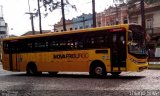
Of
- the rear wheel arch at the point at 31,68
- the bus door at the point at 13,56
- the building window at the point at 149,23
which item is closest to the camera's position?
the rear wheel arch at the point at 31,68

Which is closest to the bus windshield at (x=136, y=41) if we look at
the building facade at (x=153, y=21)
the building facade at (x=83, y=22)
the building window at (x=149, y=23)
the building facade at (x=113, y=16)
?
the building facade at (x=153, y=21)

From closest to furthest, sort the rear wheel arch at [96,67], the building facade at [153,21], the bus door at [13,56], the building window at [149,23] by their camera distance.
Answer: the rear wheel arch at [96,67]
the bus door at [13,56]
the building facade at [153,21]
the building window at [149,23]

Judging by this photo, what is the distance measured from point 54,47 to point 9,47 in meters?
5.88

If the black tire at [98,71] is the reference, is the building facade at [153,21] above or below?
above

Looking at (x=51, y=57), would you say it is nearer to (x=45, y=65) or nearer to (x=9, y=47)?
(x=45, y=65)

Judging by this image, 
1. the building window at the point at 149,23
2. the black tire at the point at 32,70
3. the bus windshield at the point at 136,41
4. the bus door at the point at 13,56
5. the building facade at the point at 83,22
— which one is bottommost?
the black tire at the point at 32,70

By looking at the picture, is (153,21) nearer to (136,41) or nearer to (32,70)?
(32,70)

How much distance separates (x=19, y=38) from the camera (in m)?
29.3

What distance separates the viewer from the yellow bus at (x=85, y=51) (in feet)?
70.8

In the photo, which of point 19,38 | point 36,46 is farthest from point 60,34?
point 19,38

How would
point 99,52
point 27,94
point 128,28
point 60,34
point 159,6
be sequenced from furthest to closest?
point 159,6 → point 60,34 → point 99,52 → point 128,28 → point 27,94

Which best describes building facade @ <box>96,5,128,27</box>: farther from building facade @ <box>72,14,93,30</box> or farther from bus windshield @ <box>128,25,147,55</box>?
bus windshield @ <box>128,25,147,55</box>

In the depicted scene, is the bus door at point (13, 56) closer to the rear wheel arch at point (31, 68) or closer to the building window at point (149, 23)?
the rear wheel arch at point (31, 68)

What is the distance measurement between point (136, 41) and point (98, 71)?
2.98 metres
